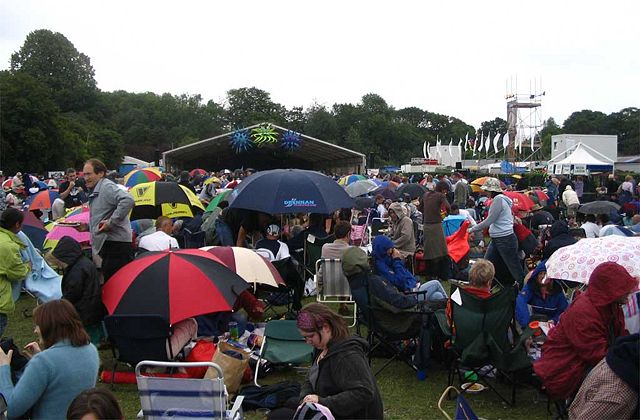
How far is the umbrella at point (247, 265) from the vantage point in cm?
600

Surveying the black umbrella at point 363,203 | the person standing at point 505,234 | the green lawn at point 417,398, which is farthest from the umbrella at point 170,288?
the black umbrella at point 363,203

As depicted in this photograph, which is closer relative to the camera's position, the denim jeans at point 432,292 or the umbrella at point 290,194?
the denim jeans at point 432,292

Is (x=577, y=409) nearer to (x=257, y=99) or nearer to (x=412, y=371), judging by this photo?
(x=412, y=371)

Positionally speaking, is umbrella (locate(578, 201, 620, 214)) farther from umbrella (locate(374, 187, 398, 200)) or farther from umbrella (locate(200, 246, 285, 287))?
umbrella (locate(200, 246, 285, 287))

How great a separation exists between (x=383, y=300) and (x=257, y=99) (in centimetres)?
7867

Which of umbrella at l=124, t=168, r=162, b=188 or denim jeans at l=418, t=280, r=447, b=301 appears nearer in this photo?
denim jeans at l=418, t=280, r=447, b=301

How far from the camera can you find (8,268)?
16.3ft

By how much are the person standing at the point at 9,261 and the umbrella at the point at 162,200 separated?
368cm

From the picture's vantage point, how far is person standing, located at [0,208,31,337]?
4.95m

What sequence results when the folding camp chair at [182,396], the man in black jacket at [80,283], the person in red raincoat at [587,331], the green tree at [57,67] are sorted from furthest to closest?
the green tree at [57,67], the man in black jacket at [80,283], the folding camp chair at [182,396], the person in red raincoat at [587,331]

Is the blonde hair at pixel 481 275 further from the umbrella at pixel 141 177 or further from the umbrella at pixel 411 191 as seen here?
the umbrella at pixel 411 191

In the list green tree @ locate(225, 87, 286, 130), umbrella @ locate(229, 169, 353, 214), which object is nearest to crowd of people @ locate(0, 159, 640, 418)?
umbrella @ locate(229, 169, 353, 214)

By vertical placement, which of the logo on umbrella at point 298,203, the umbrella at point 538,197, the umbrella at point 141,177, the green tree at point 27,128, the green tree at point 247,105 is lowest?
the umbrella at point 538,197

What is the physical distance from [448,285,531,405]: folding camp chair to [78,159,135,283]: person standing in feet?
10.4
